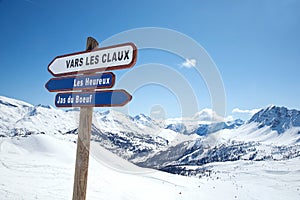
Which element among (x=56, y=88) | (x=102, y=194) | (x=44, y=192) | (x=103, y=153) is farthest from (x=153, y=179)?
(x=56, y=88)

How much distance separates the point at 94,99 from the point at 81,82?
0.53 meters

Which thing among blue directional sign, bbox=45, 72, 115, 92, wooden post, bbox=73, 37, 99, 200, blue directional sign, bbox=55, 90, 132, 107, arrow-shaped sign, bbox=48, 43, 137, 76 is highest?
arrow-shaped sign, bbox=48, 43, 137, 76

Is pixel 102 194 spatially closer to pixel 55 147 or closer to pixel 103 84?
pixel 103 84

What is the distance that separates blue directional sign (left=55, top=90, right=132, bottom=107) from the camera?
3.77 m

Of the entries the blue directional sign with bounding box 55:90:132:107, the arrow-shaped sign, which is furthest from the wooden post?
the arrow-shaped sign

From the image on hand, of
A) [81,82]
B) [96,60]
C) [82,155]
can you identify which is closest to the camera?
[82,155]

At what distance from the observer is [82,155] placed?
399cm

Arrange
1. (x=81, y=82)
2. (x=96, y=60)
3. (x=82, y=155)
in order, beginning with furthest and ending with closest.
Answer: (x=81, y=82) → (x=96, y=60) → (x=82, y=155)

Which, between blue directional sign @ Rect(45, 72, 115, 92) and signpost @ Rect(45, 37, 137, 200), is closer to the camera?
signpost @ Rect(45, 37, 137, 200)

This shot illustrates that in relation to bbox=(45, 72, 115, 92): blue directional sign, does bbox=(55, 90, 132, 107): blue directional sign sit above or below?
below

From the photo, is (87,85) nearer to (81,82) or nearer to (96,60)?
(81,82)

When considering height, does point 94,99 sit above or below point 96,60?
→ below

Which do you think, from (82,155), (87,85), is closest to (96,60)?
(87,85)

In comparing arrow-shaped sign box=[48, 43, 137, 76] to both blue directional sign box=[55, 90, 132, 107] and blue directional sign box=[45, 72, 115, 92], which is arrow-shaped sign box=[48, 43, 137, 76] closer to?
blue directional sign box=[45, 72, 115, 92]
